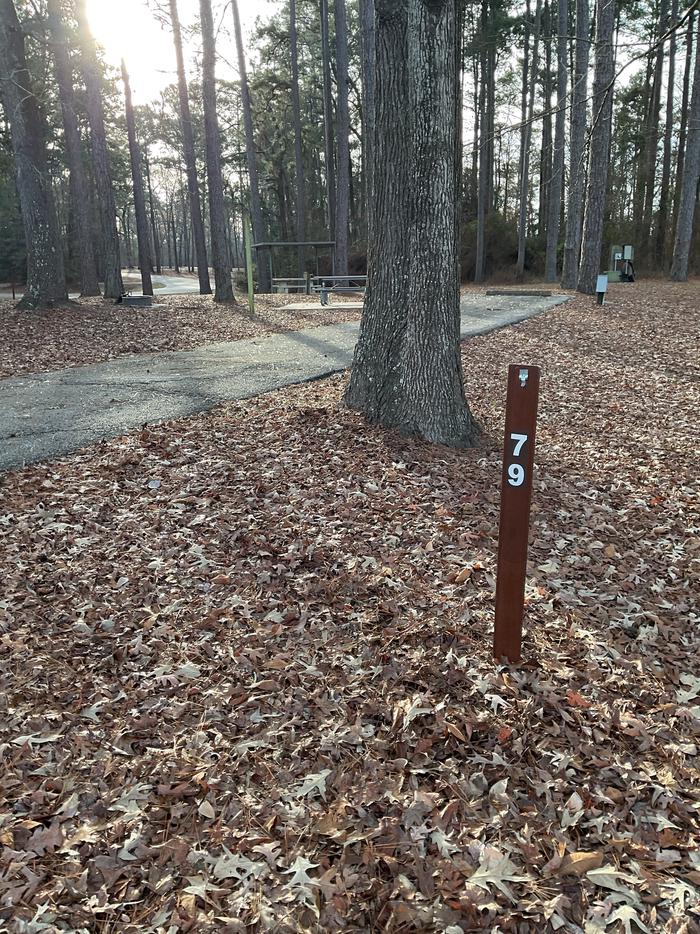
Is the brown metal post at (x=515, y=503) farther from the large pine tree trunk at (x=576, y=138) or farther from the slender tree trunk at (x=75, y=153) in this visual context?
the slender tree trunk at (x=75, y=153)

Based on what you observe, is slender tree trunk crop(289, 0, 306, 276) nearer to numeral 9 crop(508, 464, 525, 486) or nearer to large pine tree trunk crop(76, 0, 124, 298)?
large pine tree trunk crop(76, 0, 124, 298)

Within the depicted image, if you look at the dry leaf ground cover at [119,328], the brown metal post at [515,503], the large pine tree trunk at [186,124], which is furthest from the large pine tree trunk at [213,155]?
the brown metal post at [515,503]

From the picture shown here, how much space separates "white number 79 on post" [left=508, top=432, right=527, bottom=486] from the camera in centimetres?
264

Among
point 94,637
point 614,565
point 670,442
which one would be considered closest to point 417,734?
point 94,637

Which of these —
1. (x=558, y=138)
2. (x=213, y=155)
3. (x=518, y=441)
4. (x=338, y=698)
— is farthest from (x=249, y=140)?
(x=338, y=698)

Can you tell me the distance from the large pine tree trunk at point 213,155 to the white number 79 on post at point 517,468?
53.6 feet

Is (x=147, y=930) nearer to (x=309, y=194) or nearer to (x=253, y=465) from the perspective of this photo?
(x=253, y=465)

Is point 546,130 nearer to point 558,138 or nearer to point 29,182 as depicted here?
point 558,138

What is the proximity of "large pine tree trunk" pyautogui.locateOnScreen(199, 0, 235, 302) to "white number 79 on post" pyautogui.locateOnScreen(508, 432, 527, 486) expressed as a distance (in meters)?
16.3

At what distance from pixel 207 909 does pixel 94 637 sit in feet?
5.17

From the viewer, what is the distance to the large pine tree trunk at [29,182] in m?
13.0

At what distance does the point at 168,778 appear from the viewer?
248 centimetres

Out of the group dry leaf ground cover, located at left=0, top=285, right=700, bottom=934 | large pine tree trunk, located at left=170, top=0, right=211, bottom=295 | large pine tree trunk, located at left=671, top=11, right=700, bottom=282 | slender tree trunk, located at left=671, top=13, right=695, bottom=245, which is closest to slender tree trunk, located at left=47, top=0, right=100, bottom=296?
large pine tree trunk, located at left=170, top=0, right=211, bottom=295

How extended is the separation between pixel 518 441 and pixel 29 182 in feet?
45.6
